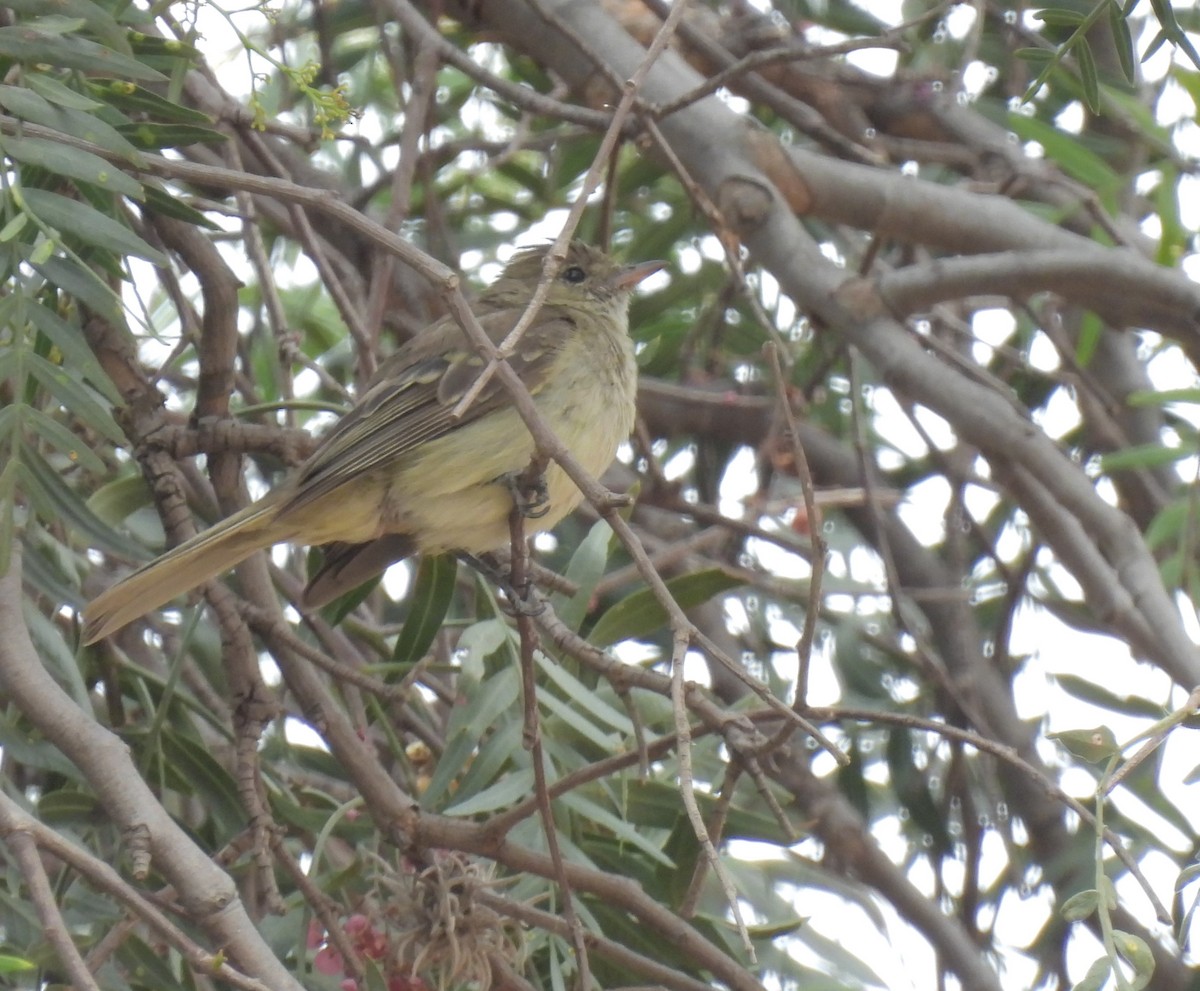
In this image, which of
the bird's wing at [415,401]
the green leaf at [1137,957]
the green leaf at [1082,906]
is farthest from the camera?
the bird's wing at [415,401]

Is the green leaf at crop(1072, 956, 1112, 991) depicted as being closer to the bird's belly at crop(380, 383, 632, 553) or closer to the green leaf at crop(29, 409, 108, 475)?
the green leaf at crop(29, 409, 108, 475)

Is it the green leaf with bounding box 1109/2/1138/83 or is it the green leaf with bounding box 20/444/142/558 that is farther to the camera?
the green leaf with bounding box 20/444/142/558

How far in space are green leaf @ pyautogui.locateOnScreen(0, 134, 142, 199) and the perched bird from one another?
857mm

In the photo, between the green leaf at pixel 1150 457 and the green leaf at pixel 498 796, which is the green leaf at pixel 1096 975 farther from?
the green leaf at pixel 1150 457

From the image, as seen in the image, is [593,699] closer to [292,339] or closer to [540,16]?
[292,339]

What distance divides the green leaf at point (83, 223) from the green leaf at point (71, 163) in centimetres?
6

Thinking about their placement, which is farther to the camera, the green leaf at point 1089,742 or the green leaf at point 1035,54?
the green leaf at point 1035,54

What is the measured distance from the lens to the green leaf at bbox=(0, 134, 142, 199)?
2.80 m

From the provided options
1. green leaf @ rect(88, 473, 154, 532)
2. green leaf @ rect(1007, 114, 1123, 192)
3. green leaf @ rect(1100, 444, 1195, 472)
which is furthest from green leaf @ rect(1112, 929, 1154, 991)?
green leaf @ rect(1007, 114, 1123, 192)

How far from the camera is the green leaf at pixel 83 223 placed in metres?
2.86

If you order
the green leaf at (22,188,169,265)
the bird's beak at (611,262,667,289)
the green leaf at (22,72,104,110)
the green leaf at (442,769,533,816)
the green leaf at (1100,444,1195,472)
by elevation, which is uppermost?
the bird's beak at (611,262,667,289)

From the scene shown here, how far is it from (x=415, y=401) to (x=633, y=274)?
0.97 metres

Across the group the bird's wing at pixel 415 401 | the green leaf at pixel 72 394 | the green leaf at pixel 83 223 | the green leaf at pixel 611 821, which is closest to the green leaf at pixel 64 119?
the green leaf at pixel 83 223

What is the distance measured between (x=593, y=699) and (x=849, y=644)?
1.70 meters
